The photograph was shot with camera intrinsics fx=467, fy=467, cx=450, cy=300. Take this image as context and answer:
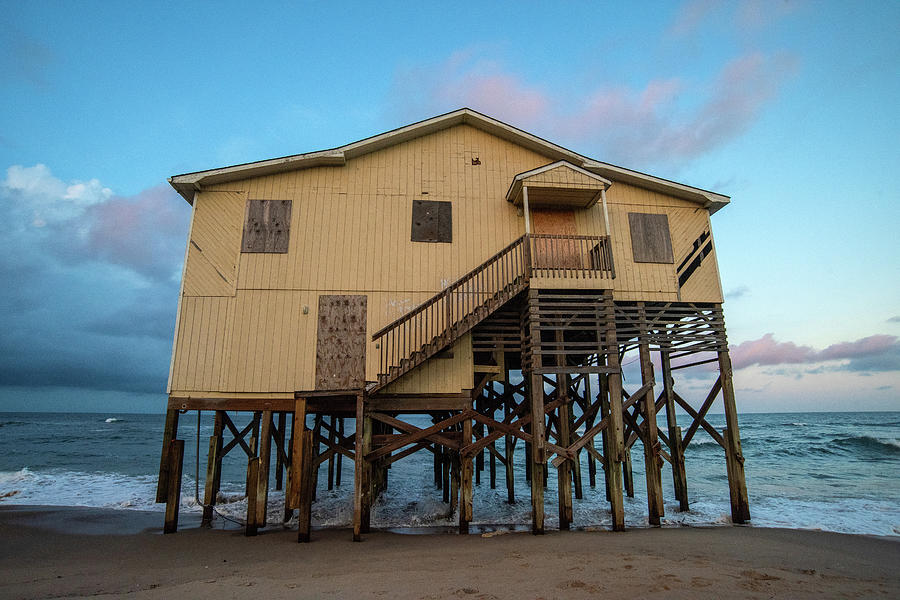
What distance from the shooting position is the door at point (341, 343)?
1152 cm

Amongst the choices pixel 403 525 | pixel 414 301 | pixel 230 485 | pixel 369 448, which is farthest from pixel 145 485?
pixel 414 301

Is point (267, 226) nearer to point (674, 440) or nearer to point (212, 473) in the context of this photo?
point (212, 473)

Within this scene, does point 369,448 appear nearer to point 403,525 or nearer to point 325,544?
point 325,544

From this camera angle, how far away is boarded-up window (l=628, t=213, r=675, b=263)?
1317cm

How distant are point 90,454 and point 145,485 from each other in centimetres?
1680

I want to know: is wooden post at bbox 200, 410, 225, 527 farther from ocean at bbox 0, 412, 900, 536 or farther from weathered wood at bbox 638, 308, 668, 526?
weathered wood at bbox 638, 308, 668, 526

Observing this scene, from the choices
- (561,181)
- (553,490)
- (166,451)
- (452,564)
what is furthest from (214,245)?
(553,490)

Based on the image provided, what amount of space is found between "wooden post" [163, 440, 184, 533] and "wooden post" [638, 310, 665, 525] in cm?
1155

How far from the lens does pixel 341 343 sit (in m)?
11.7

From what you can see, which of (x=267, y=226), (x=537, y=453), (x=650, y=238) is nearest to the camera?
(x=537, y=453)

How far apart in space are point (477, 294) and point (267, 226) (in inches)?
232

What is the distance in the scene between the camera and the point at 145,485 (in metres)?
20.9

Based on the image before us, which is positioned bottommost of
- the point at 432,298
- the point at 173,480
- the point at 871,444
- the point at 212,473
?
the point at 871,444

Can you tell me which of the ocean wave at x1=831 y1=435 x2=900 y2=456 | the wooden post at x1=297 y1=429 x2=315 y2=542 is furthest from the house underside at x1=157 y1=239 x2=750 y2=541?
the ocean wave at x1=831 y1=435 x2=900 y2=456
